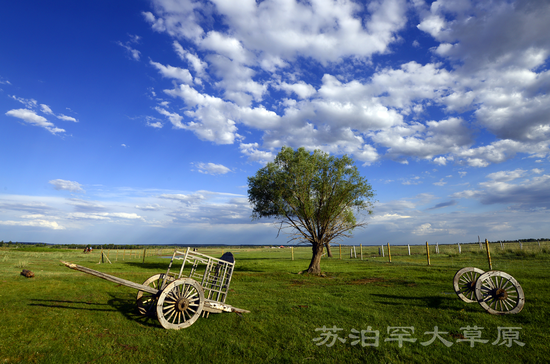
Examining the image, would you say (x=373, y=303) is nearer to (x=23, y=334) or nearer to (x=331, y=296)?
(x=331, y=296)

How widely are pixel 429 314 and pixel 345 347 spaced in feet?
16.3

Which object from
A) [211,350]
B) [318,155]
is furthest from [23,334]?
[318,155]

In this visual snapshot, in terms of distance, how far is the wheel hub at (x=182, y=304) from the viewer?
9.56 meters

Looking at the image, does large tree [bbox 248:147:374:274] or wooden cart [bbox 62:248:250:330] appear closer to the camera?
wooden cart [bbox 62:248:250:330]

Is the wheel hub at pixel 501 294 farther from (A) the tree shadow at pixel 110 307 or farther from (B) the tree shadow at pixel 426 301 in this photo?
(A) the tree shadow at pixel 110 307

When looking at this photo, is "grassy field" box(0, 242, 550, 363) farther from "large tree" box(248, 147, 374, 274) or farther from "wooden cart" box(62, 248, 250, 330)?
"large tree" box(248, 147, 374, 274)

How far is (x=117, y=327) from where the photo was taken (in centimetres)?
950

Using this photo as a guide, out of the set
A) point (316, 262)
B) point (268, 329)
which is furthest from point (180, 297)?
point (316, 262)

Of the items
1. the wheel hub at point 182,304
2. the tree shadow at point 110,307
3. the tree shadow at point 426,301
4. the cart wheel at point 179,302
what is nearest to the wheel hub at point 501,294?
the tree shadow at point 426,301

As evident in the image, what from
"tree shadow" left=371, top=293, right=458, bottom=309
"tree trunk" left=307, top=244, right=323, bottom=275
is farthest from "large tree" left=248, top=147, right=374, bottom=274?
"tree shadow" left=371, top=293, right=458, bottom=309

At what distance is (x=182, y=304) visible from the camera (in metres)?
9.62

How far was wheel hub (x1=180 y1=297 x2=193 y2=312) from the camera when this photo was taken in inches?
376

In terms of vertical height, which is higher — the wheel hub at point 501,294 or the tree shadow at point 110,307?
the wheel hub at point 501,294

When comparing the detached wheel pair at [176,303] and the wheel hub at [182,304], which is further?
the wheel hub at [182,304]
